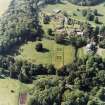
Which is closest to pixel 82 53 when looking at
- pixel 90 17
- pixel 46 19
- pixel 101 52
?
pixel 101 52

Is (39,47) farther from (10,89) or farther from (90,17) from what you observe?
(90,17)

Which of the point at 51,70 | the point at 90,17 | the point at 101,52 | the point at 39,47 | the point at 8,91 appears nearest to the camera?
the point at 8,91

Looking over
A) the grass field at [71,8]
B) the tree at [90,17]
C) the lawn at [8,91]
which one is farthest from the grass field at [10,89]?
the grass field at [71,8]

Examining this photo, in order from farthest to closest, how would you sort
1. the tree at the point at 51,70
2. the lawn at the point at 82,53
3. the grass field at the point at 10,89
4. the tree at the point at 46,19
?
the tree at the point at 46,19 < the lawn at the point at 82,53 < the tree at the point at 51,70 < the grass field at the point at 10,89

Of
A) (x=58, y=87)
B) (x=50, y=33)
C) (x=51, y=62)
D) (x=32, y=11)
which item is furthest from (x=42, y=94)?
(x=32, y=11)

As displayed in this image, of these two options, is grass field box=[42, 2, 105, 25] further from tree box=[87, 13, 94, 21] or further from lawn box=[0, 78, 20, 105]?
lawn box=[0, 78, 20, 105]

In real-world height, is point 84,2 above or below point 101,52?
above

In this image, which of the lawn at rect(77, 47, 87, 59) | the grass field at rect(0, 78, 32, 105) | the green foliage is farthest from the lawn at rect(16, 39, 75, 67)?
the green foliage

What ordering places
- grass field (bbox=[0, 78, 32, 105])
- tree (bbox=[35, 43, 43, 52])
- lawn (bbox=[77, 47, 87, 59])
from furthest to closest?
1. tree (bbox=[35, 43, 43, 52])
2. lawn (bbox=[77, 47, 87, 59])
3. grass field (bbox=[0, 78, 32, 105])

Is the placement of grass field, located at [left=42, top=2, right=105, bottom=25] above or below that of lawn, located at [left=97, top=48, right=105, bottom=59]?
above

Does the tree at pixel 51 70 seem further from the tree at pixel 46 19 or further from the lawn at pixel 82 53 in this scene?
the tree at pixel 46 19
